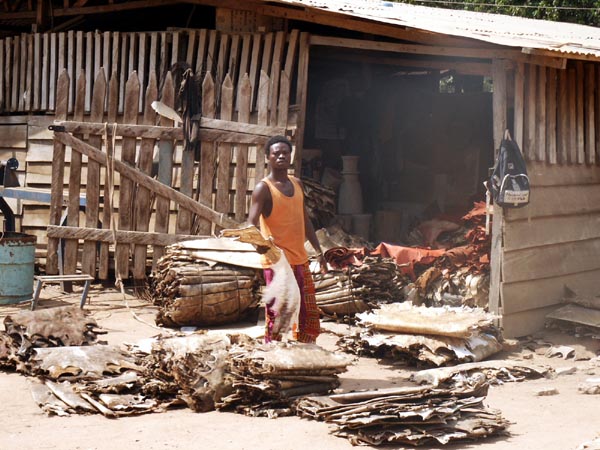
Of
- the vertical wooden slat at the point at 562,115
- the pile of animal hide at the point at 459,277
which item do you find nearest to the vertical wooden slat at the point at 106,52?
the pile of animal hide at the point at 459,277

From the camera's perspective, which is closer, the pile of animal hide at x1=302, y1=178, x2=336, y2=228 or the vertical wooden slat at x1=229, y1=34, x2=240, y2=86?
the vertical wooden slat at x1=229, y1=34, x2=240, y2=86

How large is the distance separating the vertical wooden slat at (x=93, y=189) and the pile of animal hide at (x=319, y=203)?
2.44m

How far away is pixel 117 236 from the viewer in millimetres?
10539

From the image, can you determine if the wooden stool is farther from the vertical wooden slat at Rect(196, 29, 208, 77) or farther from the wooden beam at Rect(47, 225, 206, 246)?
the vertical wooden slat at Rect(196, 29, 208, 77)

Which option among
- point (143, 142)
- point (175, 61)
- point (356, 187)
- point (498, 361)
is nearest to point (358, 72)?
point (356, 187)

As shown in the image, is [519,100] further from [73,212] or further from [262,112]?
[73,212]

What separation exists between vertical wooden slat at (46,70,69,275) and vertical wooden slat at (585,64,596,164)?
573cm

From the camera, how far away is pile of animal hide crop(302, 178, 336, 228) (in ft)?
37.0

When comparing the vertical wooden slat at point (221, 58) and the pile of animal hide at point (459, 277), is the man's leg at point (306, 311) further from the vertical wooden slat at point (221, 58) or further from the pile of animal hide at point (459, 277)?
the vertical wooden slat at point (221, 58)

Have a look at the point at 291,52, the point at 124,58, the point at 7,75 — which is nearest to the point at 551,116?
the point at 291,52

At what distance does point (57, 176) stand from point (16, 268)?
1.27m

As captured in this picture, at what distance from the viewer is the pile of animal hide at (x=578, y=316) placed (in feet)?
30.0

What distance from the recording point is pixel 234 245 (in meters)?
9.68

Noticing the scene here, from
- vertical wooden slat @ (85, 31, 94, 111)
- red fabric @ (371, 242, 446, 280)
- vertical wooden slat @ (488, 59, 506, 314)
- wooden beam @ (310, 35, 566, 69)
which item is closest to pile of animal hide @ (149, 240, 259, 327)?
red fabric @ (371, 242, 446, 280)
